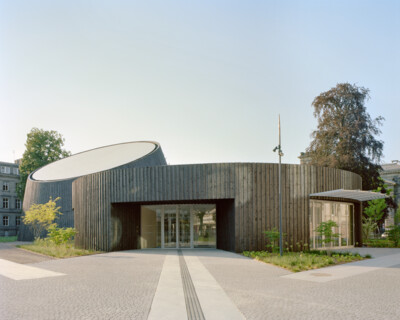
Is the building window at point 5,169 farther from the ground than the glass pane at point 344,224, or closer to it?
farther from the ground

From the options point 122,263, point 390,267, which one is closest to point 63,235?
point 122,263

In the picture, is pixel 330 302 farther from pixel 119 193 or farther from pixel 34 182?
pixel 34 182

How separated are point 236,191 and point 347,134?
1617 centimetres

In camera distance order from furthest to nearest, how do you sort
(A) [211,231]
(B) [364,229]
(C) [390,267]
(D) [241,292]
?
(B) [364,229]
(A) [211,231]
(C) [390,267]
(D) [241,292]

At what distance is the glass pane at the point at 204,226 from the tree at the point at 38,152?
107ft

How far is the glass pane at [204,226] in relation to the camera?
Answer: 2111 cm

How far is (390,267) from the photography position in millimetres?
12688

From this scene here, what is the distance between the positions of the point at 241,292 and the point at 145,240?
1401 centimetres

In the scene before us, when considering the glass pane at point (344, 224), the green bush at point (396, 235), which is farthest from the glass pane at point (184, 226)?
the green bush at point (396, 235)

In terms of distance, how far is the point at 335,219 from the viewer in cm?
2095

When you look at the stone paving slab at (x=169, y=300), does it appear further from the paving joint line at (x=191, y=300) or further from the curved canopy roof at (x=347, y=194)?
the curved canopy roof at (x=347, y=194)

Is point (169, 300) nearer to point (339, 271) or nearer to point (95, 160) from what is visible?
point (339, 271)

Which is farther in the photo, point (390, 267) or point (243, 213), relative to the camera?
point (243, 213)

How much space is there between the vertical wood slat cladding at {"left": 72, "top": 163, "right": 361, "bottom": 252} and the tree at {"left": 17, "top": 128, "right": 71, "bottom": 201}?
32.1 m
